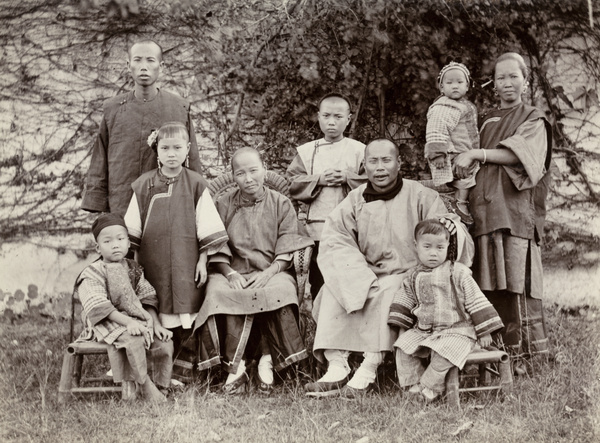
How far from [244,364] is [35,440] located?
4.39 feet

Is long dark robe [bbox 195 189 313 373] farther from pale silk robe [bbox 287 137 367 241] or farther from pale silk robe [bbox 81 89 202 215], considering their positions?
pale silk robe [bbox 81 89 202 215]

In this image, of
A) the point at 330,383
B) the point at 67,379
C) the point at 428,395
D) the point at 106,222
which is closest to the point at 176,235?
the point at 106,222

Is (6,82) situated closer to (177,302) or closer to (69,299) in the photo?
(69,299)

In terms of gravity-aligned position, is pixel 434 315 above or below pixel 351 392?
above

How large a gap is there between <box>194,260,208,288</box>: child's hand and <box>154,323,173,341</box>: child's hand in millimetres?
342

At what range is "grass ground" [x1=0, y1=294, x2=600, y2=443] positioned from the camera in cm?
320

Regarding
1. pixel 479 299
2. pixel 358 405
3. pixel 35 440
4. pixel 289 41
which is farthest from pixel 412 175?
pixel 35 440

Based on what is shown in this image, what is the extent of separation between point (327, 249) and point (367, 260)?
0.83 ft

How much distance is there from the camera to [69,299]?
20.2 ft

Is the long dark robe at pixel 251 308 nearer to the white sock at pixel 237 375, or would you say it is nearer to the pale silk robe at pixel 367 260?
the white sock at pixel 237 375

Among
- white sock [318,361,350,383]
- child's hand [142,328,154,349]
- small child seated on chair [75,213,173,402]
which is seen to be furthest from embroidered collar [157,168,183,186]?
white sock [318,361,350,383]

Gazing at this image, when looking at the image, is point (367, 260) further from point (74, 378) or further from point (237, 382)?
point (74, 378)

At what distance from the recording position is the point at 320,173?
4676mm

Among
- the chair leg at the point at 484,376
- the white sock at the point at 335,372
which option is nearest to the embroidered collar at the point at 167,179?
the white sock at the point at 335,372
